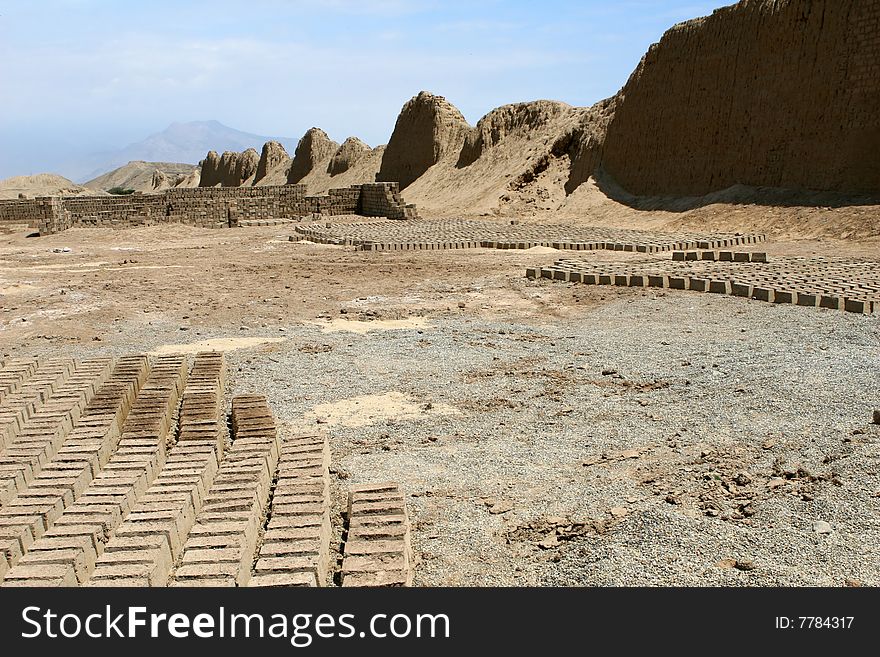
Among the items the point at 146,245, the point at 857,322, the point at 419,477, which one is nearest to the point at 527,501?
the point at 419,477

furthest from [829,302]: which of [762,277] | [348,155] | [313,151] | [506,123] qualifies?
[313,151]

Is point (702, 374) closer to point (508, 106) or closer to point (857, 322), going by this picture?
point (857, 322)

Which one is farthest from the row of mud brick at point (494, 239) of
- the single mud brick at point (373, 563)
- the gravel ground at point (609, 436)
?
the single mud brick at point (373, 563)

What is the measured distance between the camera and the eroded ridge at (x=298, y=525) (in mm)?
3602

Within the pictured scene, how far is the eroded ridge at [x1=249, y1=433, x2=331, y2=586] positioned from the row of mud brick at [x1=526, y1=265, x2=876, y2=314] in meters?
7.61

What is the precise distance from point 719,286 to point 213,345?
7144 mm

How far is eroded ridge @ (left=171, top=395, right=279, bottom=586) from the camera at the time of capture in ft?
11.6

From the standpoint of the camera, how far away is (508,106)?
117ft

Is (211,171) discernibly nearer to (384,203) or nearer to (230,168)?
(230,168)

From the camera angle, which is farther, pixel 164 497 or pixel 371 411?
pixel 371 411

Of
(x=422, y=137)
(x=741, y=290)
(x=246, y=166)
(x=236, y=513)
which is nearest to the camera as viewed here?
(x=236, y=513)

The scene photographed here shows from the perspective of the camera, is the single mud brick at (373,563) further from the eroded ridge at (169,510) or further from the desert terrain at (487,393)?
the eroded ridge at (169,510)

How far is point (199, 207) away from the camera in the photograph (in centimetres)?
2738

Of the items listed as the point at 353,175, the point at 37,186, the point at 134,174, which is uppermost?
the point at 134,174
